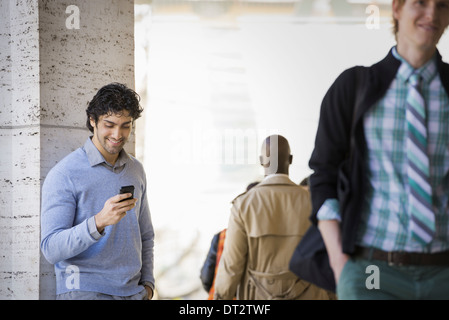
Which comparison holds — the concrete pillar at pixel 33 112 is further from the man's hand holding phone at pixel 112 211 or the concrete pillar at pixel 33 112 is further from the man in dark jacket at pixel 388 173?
the man in dark jacket at pixel 388 173

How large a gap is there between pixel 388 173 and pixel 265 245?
175cm

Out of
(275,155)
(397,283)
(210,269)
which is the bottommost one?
(210,269)

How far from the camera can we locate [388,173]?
1851 mm

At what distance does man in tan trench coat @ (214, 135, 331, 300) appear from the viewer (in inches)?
138

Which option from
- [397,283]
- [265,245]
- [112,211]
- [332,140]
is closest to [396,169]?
[332,140]

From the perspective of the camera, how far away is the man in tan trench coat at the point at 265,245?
350cm

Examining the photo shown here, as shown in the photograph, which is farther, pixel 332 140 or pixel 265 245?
pixel 265 245

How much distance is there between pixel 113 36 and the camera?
13.3 ft

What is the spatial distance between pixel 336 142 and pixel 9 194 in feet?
8.32

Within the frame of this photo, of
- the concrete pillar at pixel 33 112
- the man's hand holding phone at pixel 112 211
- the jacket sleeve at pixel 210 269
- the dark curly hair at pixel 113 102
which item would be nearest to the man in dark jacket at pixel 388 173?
the man's hand holding phone at pixel 112 211

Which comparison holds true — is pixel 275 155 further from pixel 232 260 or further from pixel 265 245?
pixel 232 260

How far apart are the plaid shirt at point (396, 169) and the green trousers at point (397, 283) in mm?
62
